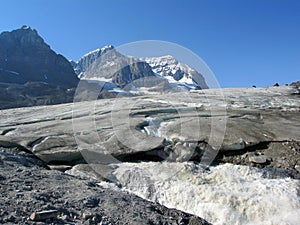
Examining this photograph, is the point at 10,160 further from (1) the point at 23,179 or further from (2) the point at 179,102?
(2) the point at 179,102

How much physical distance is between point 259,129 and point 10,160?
11445 mm

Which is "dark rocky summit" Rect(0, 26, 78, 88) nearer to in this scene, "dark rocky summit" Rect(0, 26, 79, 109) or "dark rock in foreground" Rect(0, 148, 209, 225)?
"dark rocky summit" Rect(0, 26, 79, 109)

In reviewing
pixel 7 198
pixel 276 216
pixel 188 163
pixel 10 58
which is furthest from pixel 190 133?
pixel 10 58

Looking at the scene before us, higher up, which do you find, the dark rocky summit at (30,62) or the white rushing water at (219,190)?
the dark rocky summit at (30,62)

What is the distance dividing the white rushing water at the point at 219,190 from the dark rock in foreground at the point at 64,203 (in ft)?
5.11

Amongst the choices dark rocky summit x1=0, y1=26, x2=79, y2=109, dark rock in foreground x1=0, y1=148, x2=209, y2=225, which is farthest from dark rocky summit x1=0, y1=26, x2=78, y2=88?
dark rock in foreground x1=0, y1=148, x2=209, y2=225

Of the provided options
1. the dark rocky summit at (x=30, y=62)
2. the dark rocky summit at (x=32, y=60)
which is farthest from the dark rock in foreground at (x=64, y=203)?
the dark rocky summit at (x=32, y=60)

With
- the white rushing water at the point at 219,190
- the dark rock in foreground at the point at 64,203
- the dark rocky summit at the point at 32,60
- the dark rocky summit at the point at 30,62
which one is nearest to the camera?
the dark rock in foreground at the point at 64,203

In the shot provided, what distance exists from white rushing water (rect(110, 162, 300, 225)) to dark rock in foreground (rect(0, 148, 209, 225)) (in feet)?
5.11

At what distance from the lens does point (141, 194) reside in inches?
421

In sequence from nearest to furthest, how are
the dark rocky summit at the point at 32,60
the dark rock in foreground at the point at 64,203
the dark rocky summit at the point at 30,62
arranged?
the dark rock in foreground at the point at 64,203 → the dark rocky summit at the point at 30,62 → the dark rocky summit at the point at 32,60

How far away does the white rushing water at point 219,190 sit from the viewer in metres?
9.08

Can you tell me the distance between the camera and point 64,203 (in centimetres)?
725

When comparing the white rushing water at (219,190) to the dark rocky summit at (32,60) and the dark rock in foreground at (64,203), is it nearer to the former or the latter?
the dark rock in foreground at (64,203)
